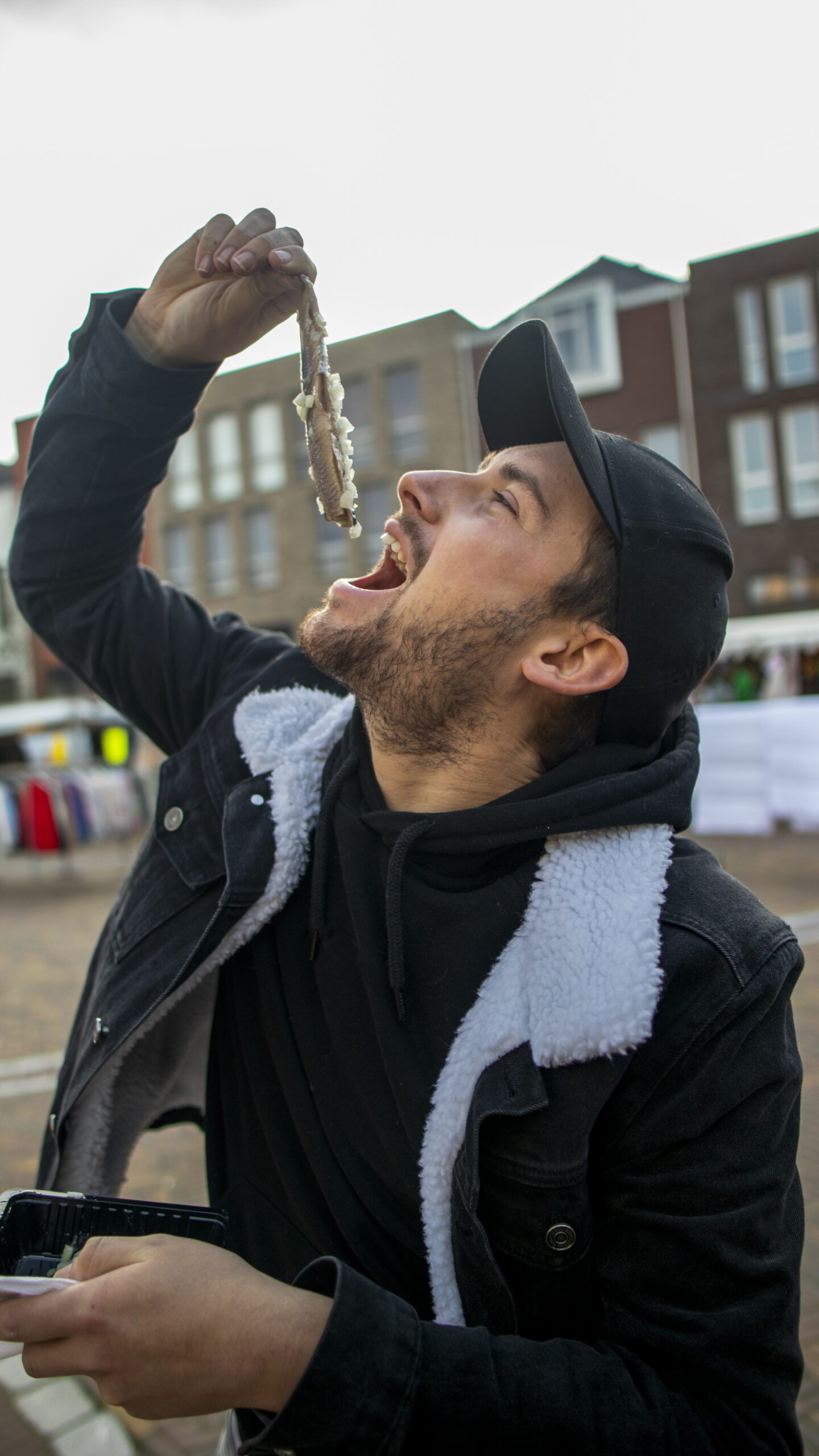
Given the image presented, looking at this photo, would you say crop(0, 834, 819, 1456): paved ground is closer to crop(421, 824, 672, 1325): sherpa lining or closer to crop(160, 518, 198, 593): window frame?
crop(421, 824, 672, 1325): sherpa lining

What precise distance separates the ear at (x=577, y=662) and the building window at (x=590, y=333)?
2472 cm

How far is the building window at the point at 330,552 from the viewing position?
102ft

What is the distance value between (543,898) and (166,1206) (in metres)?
0.64

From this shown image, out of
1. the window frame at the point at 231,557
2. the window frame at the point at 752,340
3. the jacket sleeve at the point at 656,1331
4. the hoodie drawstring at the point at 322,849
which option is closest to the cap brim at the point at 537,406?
the hoodie drawstring at the point at 322,849

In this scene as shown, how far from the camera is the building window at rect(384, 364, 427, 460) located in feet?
77.0

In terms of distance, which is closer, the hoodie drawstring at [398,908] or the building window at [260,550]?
the hoodie drawstring at [398,908]

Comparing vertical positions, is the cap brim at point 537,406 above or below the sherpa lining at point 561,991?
above

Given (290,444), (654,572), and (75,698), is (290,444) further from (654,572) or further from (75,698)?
(654,572)

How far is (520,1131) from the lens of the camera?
124 centimetres

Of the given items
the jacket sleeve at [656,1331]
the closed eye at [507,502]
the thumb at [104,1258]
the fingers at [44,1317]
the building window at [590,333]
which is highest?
the building window at [590,333]

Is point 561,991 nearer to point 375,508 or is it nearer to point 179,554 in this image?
point 375,508

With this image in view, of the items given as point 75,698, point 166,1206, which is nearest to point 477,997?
point 166,1206

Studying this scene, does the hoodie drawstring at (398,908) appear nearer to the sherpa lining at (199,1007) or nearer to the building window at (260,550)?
the sherpa lining at (199,1007)

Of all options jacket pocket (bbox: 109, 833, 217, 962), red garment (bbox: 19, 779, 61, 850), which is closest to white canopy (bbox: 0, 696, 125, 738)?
red garment (bbox: 19, 779, 61, 850)
